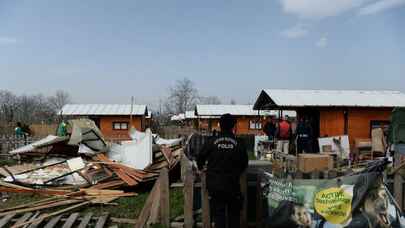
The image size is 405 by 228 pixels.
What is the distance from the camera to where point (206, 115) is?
3372cm

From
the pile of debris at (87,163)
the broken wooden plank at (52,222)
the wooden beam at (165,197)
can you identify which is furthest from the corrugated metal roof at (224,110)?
the wooden beam at (165,197)

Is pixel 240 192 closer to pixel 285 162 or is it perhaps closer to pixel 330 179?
pixel 330 179

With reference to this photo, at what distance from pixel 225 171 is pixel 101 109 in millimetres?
30910

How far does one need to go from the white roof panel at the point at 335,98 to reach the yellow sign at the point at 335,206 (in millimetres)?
12248

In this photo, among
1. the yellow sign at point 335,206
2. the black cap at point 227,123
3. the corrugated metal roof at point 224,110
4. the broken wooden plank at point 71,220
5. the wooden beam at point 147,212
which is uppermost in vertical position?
the corrugated metal roof at point 224,110

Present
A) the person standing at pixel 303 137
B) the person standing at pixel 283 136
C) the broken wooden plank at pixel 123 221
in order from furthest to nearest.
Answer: the person standing at pixel 283 136 < the person standing at pixel 303 137 < the broken wooden plank at pixel 123 221

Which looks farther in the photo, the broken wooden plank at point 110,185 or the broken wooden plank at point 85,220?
the broken wooden plank at point 110,185

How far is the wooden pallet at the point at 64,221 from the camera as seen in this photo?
634 cm

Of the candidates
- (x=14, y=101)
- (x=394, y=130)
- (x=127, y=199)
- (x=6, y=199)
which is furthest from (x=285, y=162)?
Answer: (x=14, y=101)

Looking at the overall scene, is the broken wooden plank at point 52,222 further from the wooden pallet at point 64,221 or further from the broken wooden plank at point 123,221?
the broken wooden plank at point 123,221

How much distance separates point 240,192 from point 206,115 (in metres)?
28.8

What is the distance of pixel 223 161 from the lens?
15.6 ft

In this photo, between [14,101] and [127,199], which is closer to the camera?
[127,199]

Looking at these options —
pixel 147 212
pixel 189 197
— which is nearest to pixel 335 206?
pixel 189 197
